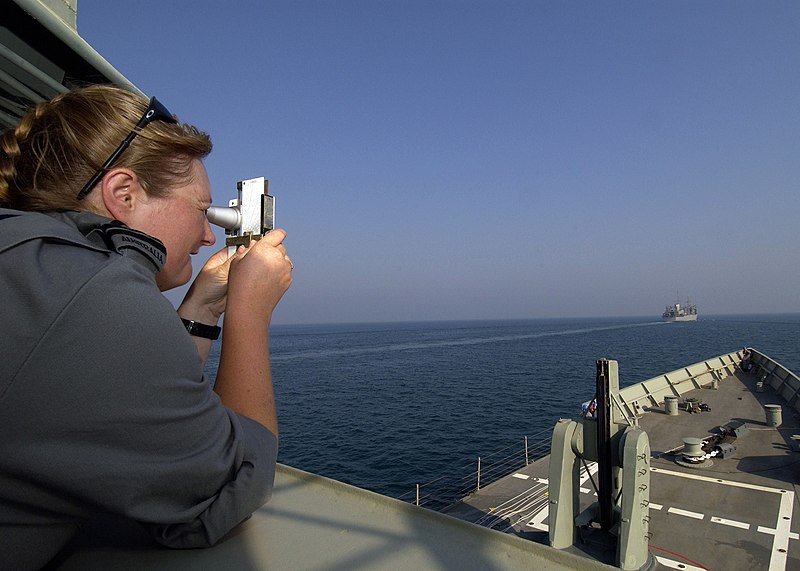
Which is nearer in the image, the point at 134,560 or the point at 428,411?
the point at 134,560

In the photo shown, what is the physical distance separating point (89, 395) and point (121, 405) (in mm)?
53

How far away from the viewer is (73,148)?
3.91 feet

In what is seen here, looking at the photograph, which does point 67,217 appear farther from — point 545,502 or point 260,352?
point 545,502

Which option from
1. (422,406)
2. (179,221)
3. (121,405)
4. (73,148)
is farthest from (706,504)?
(422,406)

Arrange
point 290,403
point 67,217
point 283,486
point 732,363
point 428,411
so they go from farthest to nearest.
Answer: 1. point 290,403
2. point 428,411
3. point 732,363
4. point 283,486
5. point 67,217

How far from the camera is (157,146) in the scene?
1255mm

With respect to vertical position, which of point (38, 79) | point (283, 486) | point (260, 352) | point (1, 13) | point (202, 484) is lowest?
point (283, 486)

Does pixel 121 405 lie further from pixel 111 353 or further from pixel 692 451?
pixel 692 451

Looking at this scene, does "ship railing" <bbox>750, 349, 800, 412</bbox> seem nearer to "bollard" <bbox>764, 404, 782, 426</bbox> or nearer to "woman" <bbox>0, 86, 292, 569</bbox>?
"bollard" <bbox>764, 404, 782, 426</bbox>

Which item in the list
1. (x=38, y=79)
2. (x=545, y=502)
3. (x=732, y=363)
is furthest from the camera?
(x=732, y=363)

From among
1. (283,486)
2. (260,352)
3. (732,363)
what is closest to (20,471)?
(260,352)

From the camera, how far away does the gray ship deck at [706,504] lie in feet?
26.2

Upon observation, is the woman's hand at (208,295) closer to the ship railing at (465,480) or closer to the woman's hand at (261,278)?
the woman's hand at (261,278)

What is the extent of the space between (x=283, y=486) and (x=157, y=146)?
1.47 metres
